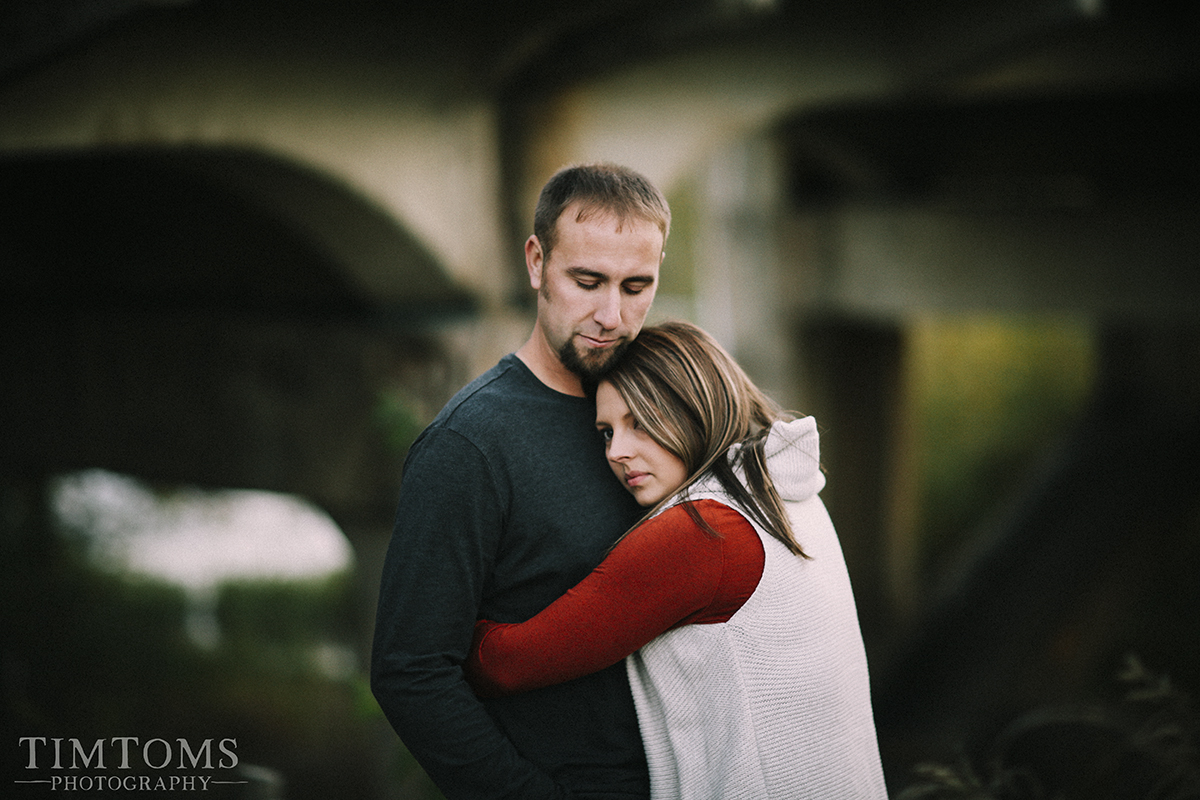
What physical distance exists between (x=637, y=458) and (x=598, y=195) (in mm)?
518

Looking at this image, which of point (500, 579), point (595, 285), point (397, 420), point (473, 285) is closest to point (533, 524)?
point (500, 579)

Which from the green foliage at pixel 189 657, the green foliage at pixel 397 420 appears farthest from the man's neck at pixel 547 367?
the green foliage at pixel 189 657

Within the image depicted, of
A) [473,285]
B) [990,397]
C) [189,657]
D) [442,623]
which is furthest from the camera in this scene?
[990,397]

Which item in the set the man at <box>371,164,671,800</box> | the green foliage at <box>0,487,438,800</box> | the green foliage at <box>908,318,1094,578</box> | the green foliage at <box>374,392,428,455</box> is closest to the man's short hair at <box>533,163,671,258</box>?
the man at <box>371,164,671,800</box>

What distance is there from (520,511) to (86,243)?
5.40 metres

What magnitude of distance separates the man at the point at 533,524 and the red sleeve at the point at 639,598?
10cm

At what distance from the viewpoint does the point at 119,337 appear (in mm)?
6043

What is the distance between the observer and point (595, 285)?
208 centimetres

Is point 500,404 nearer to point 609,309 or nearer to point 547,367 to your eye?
point 547,367

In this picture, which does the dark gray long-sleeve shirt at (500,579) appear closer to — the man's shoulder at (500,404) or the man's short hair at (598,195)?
the man's shoulder at (500,404)

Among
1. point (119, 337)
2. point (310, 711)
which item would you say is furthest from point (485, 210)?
point (310, 711)

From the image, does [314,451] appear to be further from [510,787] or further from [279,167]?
[510,787]

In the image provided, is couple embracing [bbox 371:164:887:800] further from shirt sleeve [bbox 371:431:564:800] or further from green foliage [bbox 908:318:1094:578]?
green foliage [bbox 908:318:1094:578]

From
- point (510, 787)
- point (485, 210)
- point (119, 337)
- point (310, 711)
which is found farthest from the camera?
point (310, 711)
